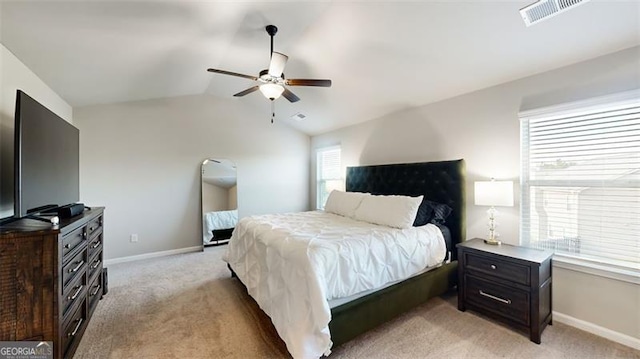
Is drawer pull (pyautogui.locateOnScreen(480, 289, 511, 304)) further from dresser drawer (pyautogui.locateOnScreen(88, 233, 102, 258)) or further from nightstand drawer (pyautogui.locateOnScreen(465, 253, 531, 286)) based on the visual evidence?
dresser drawer (pyautogui.locateOnScreen(88, 233, 102, 258))

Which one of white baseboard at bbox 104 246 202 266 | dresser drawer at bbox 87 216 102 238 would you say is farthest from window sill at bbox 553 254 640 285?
white baseboard at bbox 104 246 202 266

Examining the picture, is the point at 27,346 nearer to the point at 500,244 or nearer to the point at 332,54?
the point at 332,54

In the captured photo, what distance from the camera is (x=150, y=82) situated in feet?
11.8

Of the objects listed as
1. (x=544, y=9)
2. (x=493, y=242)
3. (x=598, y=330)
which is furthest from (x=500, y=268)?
(x=544, y=9)

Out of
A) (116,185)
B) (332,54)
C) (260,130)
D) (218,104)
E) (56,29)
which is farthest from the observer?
(260,130)

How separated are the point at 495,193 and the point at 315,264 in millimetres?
1943

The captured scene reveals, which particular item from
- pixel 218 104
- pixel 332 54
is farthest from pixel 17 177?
pixel 218 104

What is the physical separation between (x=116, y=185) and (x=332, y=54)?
3869 millimetres

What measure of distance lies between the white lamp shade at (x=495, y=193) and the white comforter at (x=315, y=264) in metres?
0.59

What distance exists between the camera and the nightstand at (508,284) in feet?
7.00

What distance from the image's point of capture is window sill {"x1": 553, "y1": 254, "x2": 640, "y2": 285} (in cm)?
204

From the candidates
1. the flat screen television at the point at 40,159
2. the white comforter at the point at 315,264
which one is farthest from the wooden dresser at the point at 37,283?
the white comforter at the point at 315,264

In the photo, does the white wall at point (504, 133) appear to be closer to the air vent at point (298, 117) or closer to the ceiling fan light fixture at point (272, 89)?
the air vent at point (298, 117)

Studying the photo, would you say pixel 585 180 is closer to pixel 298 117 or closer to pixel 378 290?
pixel 378 290
